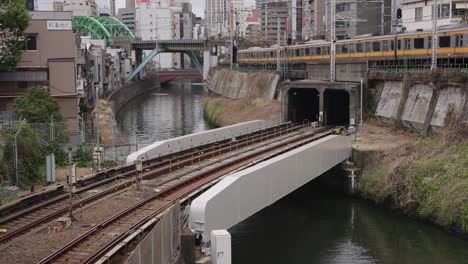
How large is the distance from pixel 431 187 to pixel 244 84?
135ft

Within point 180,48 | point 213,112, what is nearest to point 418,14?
point 213,112

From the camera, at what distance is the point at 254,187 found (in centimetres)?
1914

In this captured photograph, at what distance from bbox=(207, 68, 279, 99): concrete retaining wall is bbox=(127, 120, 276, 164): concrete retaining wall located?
1759cm

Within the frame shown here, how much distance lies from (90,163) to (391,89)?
17.3 meters

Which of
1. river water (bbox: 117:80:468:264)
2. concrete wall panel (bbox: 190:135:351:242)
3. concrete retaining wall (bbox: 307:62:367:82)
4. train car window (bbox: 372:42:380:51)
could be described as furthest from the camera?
train car window (bbox: 372:42:380:51)

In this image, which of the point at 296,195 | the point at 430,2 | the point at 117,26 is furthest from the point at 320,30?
the point at 296,195

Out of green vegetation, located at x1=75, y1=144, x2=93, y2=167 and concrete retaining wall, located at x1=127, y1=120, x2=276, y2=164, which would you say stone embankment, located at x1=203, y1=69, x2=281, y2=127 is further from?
green vegetation, located at x1=75, y1=144, x2=93, y2=167

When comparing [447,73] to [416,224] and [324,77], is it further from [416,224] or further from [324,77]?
[324,77]

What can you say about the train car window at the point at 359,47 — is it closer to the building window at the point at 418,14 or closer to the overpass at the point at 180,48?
the building window at the point at 418,14

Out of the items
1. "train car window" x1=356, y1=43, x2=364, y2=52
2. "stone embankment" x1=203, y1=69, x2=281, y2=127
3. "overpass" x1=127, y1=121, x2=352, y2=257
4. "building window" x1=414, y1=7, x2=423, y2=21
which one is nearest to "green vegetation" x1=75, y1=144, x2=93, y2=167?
"overpass" x1=127, y1=121, x2=352, y2=257

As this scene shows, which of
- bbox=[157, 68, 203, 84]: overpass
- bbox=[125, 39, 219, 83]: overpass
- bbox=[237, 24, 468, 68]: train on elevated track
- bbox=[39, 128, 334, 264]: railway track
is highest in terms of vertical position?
bbox=[125, 39, 219, 83]: overpass

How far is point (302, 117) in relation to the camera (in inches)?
1583

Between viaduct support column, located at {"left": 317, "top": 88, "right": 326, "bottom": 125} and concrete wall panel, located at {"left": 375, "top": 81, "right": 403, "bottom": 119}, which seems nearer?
concrete wall panel, located at {"left": 375, "top": 81, "right": 403, "bottom": 119}

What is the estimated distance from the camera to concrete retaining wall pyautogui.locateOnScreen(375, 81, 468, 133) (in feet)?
88.7
